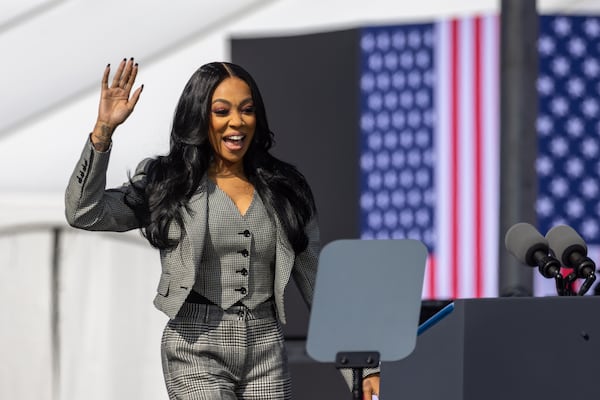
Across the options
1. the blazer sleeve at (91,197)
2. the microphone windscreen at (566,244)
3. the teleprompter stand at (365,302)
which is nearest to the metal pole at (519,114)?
the microphone windscreen at (566,244)

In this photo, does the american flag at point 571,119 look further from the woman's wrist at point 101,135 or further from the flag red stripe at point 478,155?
the woman's wrist at point 101,135

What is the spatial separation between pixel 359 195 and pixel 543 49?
157 centimetres

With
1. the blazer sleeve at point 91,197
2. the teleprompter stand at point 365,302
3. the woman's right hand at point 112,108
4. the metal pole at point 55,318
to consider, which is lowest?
the metal pole at point 55,318

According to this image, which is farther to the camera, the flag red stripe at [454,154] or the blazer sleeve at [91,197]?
the flag red stripe at [454,154]

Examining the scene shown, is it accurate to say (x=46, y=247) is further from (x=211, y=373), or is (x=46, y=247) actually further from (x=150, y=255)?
(x=211, y=373)

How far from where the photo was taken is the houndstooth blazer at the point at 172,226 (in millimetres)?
3084

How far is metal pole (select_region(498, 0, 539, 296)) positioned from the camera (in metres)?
7.55

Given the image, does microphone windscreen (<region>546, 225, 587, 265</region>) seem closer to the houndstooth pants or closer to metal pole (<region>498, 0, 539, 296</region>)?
the houndstooth pants

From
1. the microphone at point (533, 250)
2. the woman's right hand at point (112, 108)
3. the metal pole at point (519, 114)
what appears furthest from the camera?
the metal pole at point (519, 114)

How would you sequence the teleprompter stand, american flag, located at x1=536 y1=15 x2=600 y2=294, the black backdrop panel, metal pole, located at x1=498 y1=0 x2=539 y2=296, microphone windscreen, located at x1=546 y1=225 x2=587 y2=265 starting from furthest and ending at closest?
1. the black backdrop panel
2. american flag, located at x1=536 y1=15 x2=600 y2=294
3. metal pole, located at x1=498 y1=0 x2=539 y2=296
4. microphone windscreen, located at x1=546 y1=225 x2=587 y2=265
5. the teleprompter stand

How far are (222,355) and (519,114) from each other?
189 inches

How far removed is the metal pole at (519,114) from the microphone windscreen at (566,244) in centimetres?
407

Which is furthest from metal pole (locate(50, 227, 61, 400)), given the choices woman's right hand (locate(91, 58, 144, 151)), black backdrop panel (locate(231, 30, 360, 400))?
woman's right hand (locate(91, 58, 144, 151))

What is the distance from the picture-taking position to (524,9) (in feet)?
24.8
